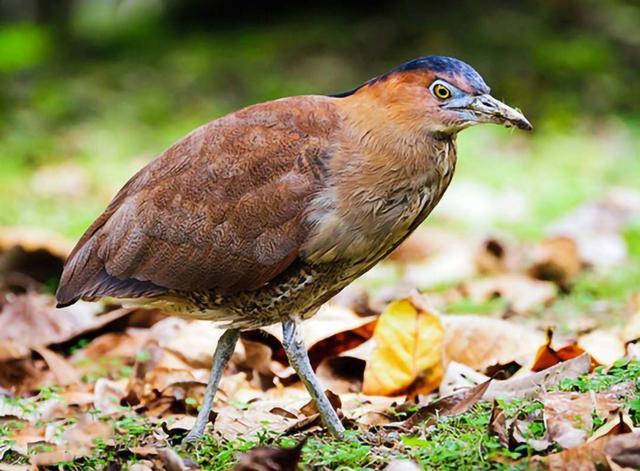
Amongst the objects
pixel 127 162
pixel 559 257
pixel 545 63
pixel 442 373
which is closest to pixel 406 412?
pixel 442 373

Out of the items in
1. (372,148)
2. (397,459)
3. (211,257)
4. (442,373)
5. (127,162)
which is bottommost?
(127,162)

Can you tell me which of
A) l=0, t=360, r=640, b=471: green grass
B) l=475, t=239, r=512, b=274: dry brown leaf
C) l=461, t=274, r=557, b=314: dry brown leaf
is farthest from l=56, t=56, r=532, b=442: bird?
l=475, t=239, r=512, b=274: dry brown leaf

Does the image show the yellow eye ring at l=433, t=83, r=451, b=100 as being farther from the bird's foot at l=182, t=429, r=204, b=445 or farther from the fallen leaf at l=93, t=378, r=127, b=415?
the fallen leaf at l=93, t=378, r=127, b=415

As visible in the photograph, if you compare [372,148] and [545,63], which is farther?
[545,63]

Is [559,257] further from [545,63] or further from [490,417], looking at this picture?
[545,63]

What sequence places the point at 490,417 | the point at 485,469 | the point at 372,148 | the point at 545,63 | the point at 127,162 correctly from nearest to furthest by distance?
Result: the point at 485,469 < the point at 490,417 < the point at 372,148 < the point at 127,162 < the point at 545,63

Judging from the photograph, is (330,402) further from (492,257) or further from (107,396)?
(492,257)

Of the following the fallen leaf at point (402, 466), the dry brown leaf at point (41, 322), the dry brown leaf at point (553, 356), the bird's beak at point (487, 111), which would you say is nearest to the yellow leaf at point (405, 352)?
the dry brown leaf at point (553, 356)
